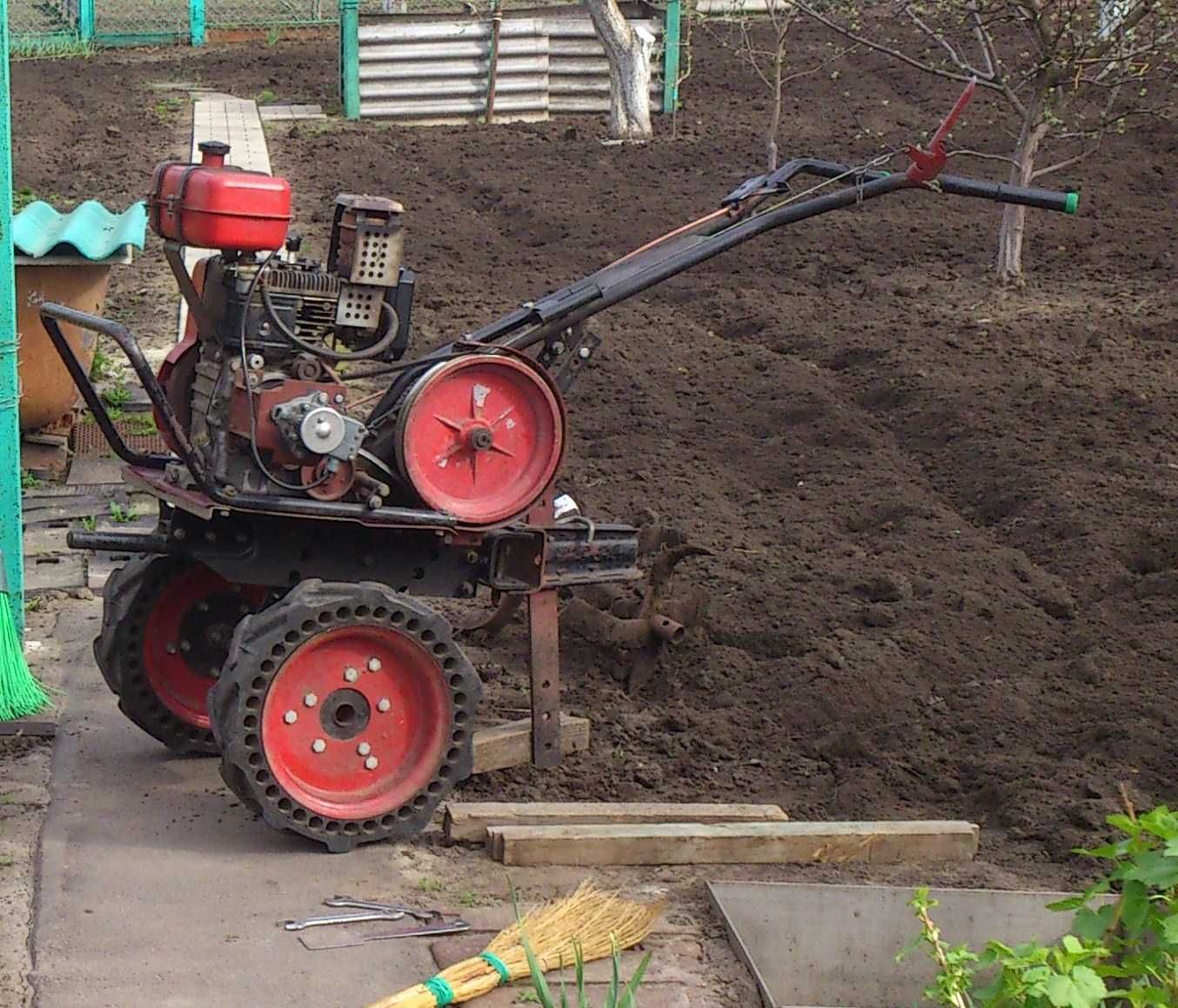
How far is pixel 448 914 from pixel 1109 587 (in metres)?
2.97

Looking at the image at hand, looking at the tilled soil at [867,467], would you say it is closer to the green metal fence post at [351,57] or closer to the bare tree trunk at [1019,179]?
the bare tree trunk at [1019,179]

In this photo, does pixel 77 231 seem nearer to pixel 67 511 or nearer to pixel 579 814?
pixel 67 511

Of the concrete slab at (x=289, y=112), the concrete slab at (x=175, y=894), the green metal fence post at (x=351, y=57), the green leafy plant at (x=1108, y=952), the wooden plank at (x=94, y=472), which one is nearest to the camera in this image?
the green leafy plant at (x=1108, y=952)

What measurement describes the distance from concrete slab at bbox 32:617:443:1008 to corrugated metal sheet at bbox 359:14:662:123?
12.3m

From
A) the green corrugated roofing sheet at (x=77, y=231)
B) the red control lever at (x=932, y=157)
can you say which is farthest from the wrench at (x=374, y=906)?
the green corrugated roofing sheet at (x=77, y=231)

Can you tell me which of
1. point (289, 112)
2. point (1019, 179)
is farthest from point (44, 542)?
point (289, 112)

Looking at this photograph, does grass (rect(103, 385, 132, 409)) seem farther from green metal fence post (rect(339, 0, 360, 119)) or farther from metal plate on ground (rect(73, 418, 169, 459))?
green metal fence post (rect(339, 0, 360, 119))

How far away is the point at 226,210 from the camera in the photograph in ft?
15.1

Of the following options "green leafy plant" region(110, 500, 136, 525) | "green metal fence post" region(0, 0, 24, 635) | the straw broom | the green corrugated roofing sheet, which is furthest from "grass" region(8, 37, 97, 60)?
the straw broom

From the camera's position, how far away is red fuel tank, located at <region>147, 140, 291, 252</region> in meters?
4.61

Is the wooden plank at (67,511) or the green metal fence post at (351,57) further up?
the green metal fence post at (351,57)

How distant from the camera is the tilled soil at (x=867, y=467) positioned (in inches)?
212

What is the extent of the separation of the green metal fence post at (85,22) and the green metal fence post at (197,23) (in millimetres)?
211

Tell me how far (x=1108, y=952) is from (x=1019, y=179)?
713 cm
